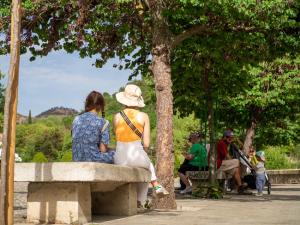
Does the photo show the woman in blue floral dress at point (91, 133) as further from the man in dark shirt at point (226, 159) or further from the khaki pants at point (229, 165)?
the khaki pants at point (229, 165)

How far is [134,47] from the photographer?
14203 millimetres

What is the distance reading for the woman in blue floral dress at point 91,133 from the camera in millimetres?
8461

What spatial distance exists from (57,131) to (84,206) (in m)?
91.9

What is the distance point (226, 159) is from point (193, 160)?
36.5 inches

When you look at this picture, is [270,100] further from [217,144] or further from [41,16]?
[41,16]

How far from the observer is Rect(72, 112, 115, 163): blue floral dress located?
8.45 meters

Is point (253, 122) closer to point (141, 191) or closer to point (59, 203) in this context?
point (141, 191)

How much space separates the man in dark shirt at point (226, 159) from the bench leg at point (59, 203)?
1037cm

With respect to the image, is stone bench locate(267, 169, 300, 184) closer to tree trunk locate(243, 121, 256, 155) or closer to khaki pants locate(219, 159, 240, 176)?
tree trunk locate(243, 121, 256, 155)

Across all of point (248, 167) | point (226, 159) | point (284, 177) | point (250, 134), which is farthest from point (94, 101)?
point (284, 177)

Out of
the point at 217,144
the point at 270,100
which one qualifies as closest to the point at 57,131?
the point at 270,100

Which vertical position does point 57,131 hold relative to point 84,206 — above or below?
above

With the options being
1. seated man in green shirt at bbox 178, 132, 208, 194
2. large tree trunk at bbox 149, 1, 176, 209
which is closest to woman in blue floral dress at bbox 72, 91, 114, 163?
large tree trunk at bbox 149, 1, 176, 209

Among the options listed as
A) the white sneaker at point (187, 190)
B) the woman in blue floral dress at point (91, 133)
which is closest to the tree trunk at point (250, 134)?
the white sneaker at point (187, 190)
